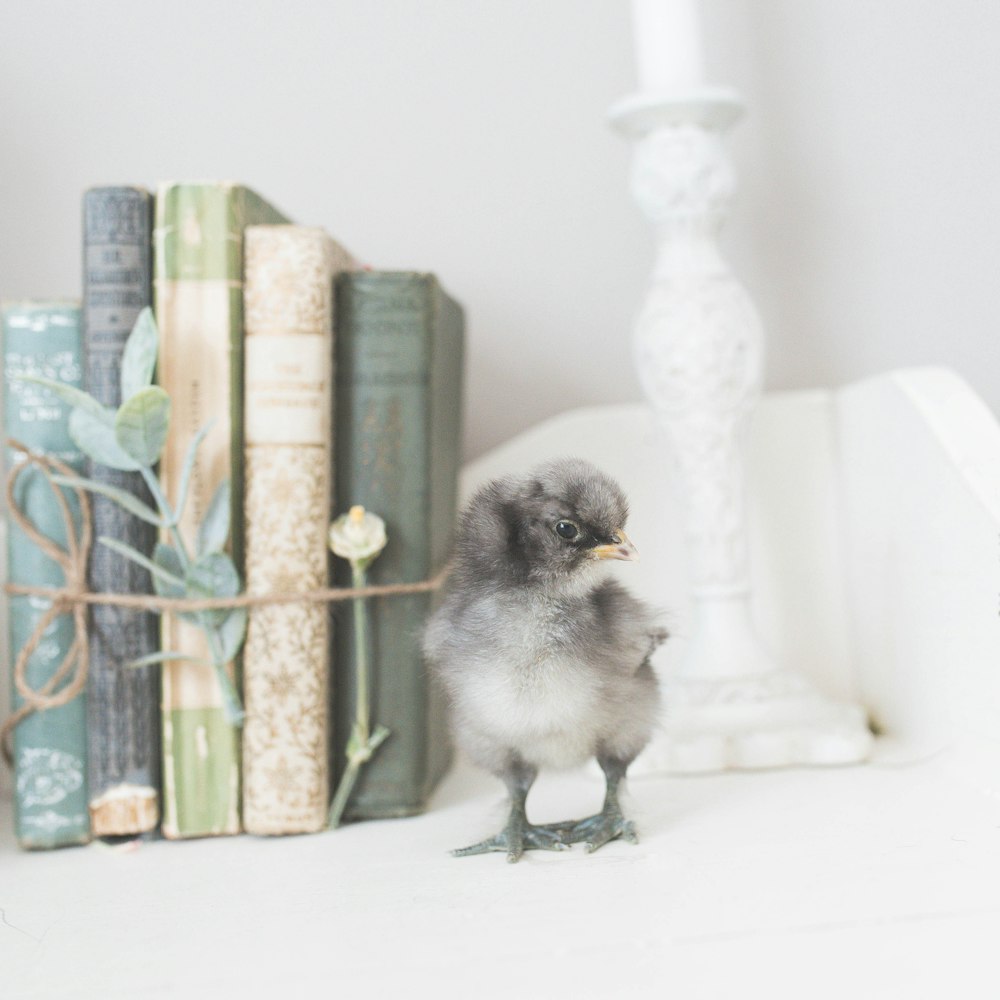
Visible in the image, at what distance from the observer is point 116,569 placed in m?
0.74

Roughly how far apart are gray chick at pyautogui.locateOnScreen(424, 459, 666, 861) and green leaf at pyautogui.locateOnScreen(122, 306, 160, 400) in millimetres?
243

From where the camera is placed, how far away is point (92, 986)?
1.62 feet

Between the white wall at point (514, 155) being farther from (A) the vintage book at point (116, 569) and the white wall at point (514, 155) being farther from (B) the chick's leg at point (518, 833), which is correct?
(B) the chick's leg at point (518, 833)

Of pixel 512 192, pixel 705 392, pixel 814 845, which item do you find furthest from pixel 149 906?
pixel 512 192

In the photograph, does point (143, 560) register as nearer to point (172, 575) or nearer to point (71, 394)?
point (172, 575)

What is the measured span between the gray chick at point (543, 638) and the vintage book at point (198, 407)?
19 cm

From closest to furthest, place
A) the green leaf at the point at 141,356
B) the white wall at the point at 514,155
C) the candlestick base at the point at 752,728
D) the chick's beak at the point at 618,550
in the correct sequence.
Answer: the chick's beak at the point at 618,550 < the green leaf at the point at 141,356 < the candlestick base at the point at 752,728 < the white wall at the point at 514,155

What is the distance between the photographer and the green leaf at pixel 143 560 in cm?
72

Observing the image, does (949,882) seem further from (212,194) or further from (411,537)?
(212,194)

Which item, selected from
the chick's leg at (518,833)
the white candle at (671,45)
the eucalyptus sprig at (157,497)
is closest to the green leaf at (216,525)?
the eucalyptus sprig at (157,497)

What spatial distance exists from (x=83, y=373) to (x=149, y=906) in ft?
1.23

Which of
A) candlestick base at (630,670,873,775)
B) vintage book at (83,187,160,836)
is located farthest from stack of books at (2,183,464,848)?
candlestick base at (630,670,873,775)

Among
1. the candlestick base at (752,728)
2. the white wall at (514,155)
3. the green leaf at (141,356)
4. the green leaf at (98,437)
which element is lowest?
the candlestick base at (752,728)

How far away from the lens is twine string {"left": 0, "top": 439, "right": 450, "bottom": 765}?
0.73m
